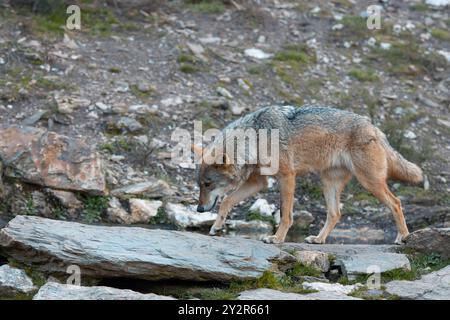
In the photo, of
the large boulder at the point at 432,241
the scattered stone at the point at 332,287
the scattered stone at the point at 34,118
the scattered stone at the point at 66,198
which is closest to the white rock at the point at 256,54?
the scattered stone at the point at 34,118

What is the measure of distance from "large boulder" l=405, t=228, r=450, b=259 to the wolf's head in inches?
92.8

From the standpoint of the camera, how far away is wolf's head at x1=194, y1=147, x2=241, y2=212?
9.63 metres

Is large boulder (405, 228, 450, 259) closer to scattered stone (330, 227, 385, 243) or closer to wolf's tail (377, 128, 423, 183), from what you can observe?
wolf's tail (377, 128, 423, 183)

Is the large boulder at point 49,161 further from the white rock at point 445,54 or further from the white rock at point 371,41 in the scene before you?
the white rock at point 445,54

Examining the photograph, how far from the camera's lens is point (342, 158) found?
9.77m

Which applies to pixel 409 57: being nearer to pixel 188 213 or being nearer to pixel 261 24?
pixel 261 24

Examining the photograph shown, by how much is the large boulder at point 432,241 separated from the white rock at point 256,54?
8117 mm

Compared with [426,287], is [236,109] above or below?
below

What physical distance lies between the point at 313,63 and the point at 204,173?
773cm

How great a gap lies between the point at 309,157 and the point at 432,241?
1.93m

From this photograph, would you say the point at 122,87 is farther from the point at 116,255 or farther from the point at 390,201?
the point at 116,255

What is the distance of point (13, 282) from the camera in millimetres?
7203

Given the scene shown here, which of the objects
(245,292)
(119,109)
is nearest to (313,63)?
(119,109)

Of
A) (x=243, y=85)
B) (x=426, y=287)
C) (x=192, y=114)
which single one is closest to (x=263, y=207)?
(x=192, y=114)
